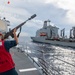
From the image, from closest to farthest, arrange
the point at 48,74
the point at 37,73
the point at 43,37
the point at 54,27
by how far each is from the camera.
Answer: the point at 48,74
the point at 37,73
the point at 43,37
the point at 54,27

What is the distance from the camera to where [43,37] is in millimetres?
122125

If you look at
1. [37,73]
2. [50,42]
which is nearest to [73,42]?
[50,42]

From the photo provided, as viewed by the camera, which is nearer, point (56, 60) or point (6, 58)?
point (6, 58)

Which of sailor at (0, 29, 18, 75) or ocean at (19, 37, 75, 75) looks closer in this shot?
sailor at (0, 29, 18, 75)

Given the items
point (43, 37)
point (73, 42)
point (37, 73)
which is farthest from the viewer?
point (43, 37)

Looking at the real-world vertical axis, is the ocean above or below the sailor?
below

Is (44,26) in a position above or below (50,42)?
above

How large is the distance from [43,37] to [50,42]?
13381mm

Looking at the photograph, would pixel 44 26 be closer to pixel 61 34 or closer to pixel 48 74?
pixel 61 34

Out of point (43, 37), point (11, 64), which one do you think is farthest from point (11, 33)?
point (43, 37)

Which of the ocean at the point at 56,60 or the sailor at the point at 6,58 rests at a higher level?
the sailor at the point at 6,58

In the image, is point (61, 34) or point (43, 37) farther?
point (61, 34)

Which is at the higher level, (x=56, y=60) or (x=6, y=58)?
(x=6, y=58)

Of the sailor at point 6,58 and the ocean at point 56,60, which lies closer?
the sailor at point 6,58
